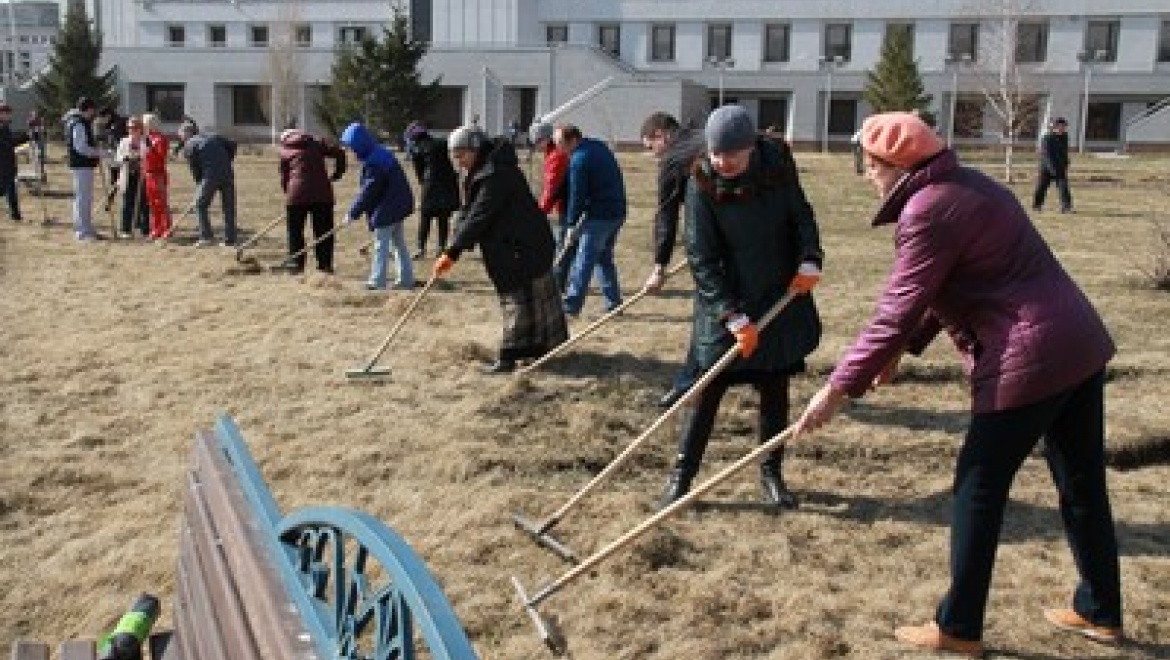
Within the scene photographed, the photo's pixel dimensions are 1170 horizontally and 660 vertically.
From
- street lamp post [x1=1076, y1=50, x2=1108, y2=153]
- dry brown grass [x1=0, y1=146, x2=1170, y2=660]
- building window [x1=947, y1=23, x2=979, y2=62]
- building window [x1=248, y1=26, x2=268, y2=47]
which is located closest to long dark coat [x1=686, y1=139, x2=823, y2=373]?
dry brown grass [x1=0, y1=146, x2=1170, y2=660]

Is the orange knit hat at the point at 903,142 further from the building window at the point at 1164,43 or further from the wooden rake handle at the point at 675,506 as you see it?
the building window at the point at 1164,43

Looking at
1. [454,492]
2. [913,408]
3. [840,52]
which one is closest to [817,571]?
[454,492]

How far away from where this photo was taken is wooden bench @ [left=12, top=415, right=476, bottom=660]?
1.93 m

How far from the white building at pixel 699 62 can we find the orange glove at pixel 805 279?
34203 mm

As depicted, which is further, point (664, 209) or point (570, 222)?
point (570, 222)

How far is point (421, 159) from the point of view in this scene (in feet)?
37.6

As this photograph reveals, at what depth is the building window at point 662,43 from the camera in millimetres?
46750

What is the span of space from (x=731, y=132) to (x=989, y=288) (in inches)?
53.4

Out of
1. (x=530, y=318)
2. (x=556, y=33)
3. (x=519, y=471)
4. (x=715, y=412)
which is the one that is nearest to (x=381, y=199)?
(x=530, y=318)

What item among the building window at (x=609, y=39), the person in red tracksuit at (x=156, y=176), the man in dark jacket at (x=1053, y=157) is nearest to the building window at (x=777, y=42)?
the building window at (x=609, y=39)

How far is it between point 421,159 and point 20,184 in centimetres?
1148

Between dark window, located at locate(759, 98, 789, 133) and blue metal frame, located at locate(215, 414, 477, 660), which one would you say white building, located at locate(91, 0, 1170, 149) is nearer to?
dark window, located at locate(759, 98, 789, 133)

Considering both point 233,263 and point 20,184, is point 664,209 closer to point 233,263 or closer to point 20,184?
point 233,263

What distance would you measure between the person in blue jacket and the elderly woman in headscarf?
293 centimetres
